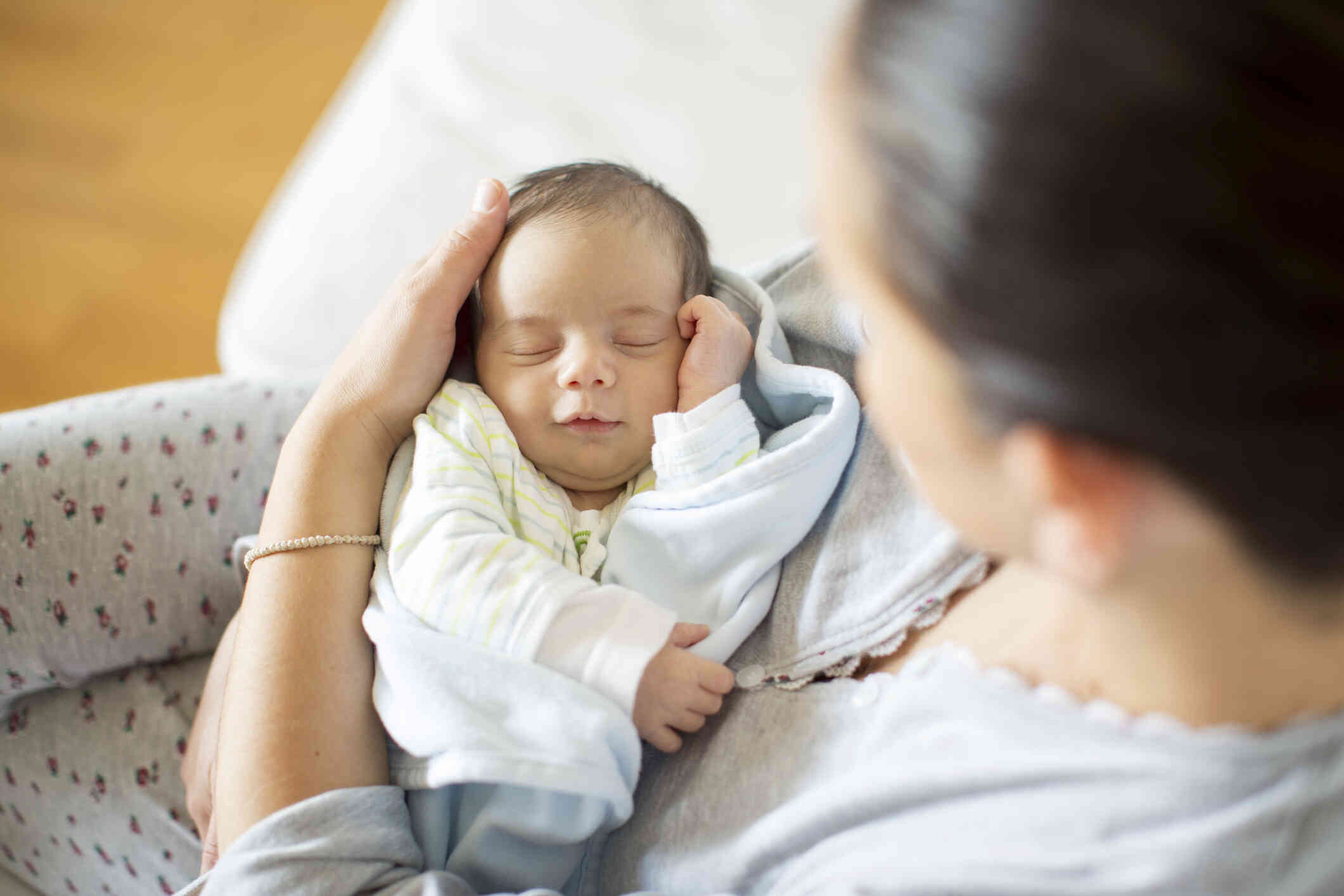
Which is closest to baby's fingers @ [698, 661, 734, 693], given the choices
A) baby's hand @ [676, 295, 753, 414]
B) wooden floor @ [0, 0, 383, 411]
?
baby's hand @ [676, 295, 753, 414]

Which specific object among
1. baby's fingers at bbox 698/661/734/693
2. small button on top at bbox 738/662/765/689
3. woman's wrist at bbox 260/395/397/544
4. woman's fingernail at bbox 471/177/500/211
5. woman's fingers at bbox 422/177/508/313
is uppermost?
woman's fingernail at bbox 471/177/500/211

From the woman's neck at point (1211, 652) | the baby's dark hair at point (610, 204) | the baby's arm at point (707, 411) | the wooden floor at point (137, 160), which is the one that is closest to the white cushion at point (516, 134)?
the baby's dark hair at point (610, 204)

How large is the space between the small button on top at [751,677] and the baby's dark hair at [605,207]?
0.43m

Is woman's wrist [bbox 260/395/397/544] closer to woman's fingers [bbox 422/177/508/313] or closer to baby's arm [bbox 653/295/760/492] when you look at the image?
woman's fingers [bbox 422/177/508/313]

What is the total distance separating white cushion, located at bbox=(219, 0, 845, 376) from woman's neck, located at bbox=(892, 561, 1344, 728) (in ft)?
3.23

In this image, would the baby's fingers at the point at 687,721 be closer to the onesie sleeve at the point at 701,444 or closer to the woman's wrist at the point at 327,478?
the onesie sleeve at the point at 701,444

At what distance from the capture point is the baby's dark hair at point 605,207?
110 centimetres

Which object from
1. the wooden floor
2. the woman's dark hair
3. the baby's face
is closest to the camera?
the woman's dark hair

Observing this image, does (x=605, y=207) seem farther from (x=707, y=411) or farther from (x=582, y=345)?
(x=707, y=411)

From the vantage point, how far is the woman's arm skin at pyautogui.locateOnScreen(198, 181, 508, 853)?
0.85 meters

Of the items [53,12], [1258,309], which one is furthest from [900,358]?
[53,12]

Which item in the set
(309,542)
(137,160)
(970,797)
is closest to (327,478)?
(309,542)

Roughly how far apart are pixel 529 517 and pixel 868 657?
0.36 metres

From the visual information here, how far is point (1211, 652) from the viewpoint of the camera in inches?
22.4
